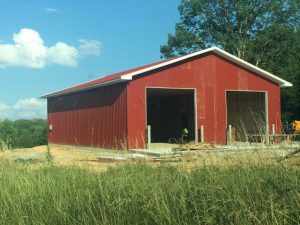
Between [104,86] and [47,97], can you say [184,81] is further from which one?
[47,97]

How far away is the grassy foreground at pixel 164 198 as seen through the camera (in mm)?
4055

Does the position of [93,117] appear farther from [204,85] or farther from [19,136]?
[19,136]

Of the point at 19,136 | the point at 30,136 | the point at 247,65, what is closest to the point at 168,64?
the point at 247,65

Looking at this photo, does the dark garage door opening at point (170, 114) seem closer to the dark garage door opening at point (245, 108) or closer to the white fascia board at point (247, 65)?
the dark garage door opening at point (245, 108)

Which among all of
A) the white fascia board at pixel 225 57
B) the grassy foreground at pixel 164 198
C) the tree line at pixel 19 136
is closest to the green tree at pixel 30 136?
the tree line at pixel 19 136

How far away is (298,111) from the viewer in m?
34.9

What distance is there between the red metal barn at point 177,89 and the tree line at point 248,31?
1867 centimetres

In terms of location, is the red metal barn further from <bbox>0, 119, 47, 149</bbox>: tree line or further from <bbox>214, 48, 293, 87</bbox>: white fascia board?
<bbox>0, 119, 47, 149</bbox>: tree line

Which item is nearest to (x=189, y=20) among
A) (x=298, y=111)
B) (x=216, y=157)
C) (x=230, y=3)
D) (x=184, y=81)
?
(x=230, y=3)

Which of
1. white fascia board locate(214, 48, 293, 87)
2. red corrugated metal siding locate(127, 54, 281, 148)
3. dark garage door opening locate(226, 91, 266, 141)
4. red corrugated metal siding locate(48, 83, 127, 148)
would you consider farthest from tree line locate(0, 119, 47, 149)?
dark garage door opening locate(226, 91, 266, 141)

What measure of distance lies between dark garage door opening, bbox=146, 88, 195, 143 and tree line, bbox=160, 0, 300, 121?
50.8 ft

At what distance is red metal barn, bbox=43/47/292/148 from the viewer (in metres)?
22.0

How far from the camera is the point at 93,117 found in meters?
25.0

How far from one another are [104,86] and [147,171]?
1739 cm
